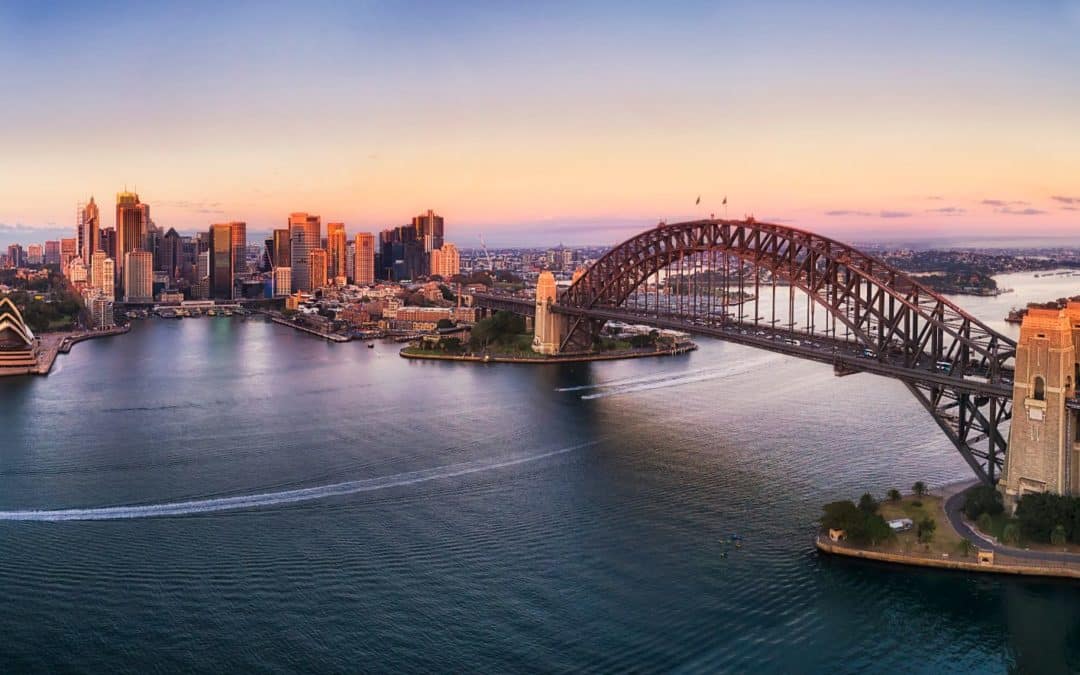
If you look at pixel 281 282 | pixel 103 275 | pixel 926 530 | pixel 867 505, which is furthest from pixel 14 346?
pixel 281 282

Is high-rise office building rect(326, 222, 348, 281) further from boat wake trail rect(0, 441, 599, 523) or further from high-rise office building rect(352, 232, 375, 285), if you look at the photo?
boat wake trail rect(0, 441, 599, 523)

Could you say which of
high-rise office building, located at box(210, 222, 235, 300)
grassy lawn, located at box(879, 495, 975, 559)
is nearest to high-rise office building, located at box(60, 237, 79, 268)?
high-rise office building, located at box(210, 222, 235, 300)

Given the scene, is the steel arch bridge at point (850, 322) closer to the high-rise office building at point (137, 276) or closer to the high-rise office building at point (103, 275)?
the high-rise office building at point (137, 276)

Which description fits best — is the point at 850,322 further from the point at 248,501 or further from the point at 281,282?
the point at 281,282

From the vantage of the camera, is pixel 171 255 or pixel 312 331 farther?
pixel 171 255

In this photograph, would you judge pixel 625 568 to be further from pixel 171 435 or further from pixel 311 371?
pixel 311 371

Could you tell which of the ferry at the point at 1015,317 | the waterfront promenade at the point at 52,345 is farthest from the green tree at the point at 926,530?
the ferry at the point at 1015,317
